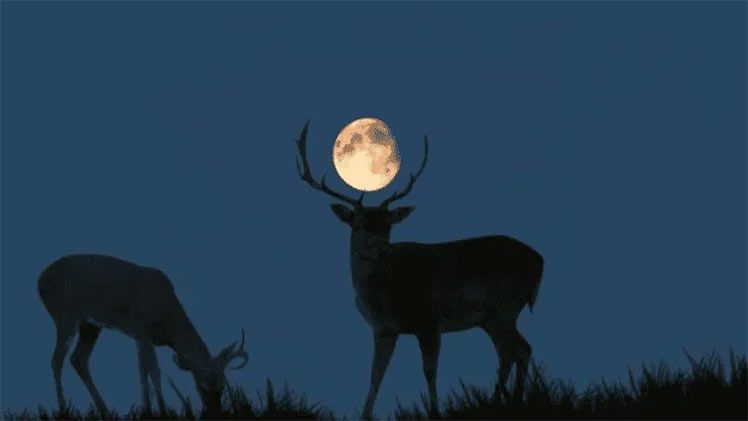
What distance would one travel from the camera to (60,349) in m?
14.1

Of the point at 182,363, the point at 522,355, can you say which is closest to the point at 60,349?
the point at 182,363

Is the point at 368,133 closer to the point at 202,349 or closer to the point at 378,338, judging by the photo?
the point at 378,338

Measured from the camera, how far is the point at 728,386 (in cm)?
1195

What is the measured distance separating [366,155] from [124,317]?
3455mm

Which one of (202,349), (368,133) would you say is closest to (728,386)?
(368,133)

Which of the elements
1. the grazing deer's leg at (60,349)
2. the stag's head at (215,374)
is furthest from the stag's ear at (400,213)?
the grazing deer's leg at (60,349)

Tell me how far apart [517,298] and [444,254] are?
0.95 m

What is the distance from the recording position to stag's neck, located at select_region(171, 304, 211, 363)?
14.4 meters

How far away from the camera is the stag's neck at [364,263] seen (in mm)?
13188

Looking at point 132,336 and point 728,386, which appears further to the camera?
point 132,336

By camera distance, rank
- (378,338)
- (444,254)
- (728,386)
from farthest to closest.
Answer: (444,254) → (378,338) → (728,386)

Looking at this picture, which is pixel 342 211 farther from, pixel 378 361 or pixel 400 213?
pixel 378 361

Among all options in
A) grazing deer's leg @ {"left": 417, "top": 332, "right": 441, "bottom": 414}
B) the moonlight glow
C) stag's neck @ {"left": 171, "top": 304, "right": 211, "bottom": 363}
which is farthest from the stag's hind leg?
stag's neck @ {"left": 171, "top": 304, "right": 211, "bottom": 363}

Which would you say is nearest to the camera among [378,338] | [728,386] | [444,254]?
[728,386]
